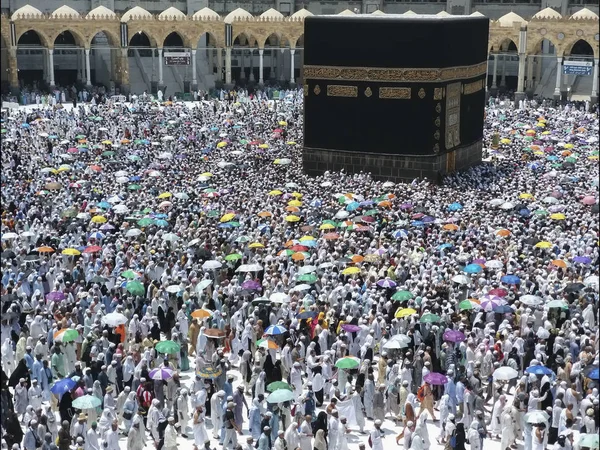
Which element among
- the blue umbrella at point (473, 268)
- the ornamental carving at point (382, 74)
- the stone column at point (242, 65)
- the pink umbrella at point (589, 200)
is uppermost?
the ornamental carving at point (382, 74)

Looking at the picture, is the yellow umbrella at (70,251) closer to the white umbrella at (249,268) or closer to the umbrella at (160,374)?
the white umbrella at (249,268)

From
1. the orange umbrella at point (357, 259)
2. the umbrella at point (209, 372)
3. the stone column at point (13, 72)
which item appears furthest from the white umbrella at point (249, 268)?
the stone column at point (13, 72)

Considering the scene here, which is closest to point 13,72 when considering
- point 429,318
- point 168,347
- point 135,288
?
point 135,288

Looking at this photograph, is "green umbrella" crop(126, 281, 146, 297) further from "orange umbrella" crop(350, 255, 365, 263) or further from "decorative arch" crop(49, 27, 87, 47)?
"decorative arch" crop(49, 27, 87, 47)

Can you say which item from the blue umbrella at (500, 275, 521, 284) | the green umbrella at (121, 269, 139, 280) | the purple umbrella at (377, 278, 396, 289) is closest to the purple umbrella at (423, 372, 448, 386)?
the purple umbrella at (377, 278, 396, 289)

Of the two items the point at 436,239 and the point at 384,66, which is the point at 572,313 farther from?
the point at 384,66

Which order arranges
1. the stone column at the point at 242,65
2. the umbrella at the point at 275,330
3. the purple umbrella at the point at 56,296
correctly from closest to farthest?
the umbrella at the point at 275,330 < the purple umbrella at the point at 56,296 < the stone column at the point at 242,65

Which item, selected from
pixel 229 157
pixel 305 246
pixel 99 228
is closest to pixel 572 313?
pixel 305 246
